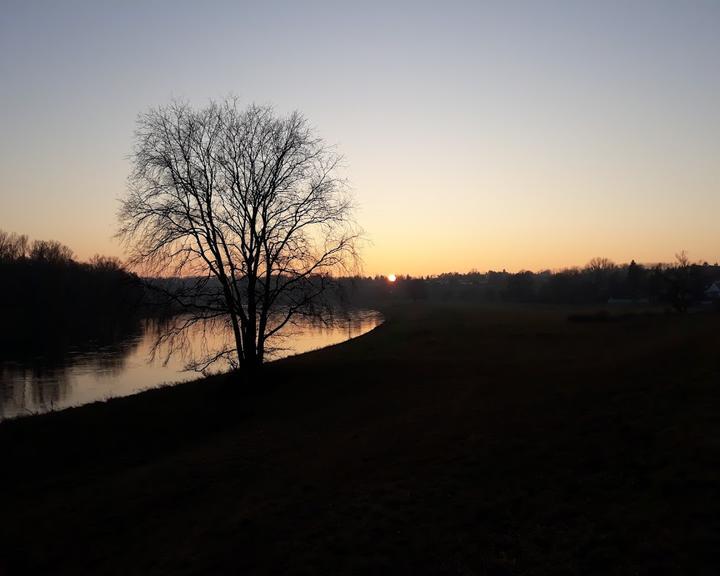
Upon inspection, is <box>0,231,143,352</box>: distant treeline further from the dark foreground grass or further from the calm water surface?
the dark foreground grass

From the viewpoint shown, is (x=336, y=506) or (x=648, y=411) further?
(x=648, y=411)

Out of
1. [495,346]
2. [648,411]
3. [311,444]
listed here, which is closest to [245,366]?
[311,444]

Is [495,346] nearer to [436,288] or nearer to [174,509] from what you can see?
[174,509]

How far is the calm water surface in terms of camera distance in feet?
79.0

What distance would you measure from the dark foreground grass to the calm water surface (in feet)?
18.1

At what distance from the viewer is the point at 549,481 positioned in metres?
8.41

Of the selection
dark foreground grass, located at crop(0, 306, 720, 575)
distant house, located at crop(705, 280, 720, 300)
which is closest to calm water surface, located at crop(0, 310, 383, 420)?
dark foreground grass, located at crop(0, 306, 720, 575)

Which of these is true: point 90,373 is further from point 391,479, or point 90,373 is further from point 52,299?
point 52,299

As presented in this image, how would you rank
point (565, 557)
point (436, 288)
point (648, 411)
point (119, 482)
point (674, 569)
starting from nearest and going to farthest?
1. point (674, 569)
2. point (565, 557)
3. point (648, 411)
4. point (119, 482)
5. point (436, 288)

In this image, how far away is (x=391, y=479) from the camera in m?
9.84

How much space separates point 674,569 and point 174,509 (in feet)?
26.7

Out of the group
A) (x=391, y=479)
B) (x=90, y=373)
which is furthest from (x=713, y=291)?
(x=391, y=479)

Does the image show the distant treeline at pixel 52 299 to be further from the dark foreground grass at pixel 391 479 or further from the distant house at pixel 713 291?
the distant house at pixel 713 291

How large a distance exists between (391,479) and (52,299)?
72650 millimetres
